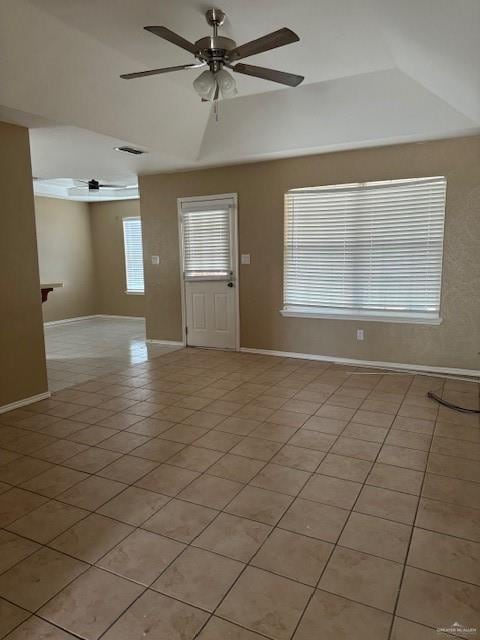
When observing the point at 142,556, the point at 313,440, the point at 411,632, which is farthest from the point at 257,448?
the point at 411,632

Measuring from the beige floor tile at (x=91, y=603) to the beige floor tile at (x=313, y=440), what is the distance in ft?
5.11

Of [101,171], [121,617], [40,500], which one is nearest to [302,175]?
[101,171]

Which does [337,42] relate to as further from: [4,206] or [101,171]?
[101,171]

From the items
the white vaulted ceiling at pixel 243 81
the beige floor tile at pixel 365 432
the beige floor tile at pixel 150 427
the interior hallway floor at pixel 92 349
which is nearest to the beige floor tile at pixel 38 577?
the beige floor tile at pixel 150 427

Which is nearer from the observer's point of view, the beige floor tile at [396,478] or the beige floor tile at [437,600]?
the beige floor tile at [437,600]

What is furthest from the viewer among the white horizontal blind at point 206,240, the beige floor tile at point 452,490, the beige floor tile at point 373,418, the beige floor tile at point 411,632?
the white horizontal blind at point 206,240

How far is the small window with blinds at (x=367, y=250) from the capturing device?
4555mm

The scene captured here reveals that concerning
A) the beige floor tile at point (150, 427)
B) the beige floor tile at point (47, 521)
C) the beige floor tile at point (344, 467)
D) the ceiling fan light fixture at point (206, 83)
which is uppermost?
the ceiling fan light fixture at point (206, 83)

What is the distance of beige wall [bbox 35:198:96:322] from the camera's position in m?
8.09

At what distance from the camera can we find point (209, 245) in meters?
5.85

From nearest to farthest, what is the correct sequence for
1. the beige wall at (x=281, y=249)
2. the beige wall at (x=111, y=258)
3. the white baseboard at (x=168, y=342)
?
the beige wall at (x=281, y=249) → the white baseboard at (x=168, y=342) → the beige wall at (x=111, y=258)

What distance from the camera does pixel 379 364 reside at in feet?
16.3

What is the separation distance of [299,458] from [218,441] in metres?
0.61

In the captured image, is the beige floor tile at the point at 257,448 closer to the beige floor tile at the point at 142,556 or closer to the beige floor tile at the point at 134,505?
the beige floor tile at the point at 134,505
